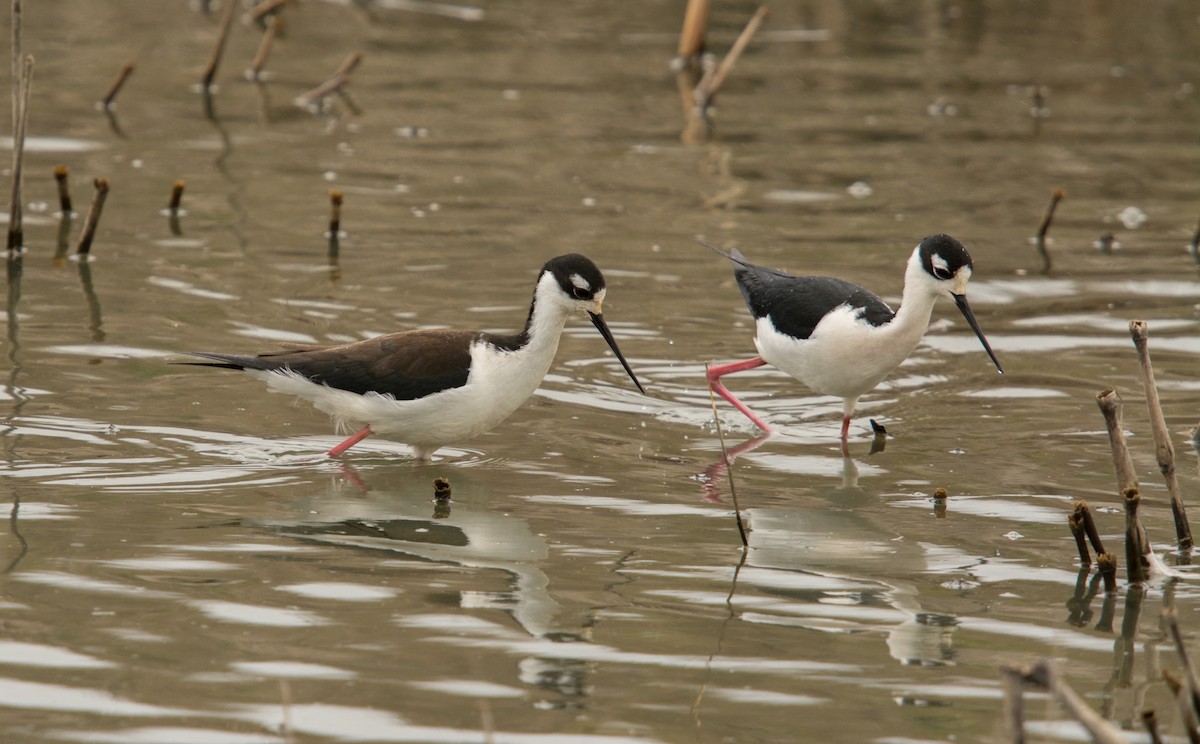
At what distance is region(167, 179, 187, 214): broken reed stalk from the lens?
40.3ft

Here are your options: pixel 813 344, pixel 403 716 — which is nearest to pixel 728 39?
pixel 813 344

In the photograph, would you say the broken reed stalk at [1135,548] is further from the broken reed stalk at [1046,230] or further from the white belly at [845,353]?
the broken reed stalk at [1046,230]

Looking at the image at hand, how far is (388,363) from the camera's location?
822 centimetres

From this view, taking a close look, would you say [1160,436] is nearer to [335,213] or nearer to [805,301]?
[805,301]

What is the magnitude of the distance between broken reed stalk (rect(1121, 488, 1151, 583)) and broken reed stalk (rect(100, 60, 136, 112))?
38.3ft

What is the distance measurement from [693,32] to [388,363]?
11871 millimetres

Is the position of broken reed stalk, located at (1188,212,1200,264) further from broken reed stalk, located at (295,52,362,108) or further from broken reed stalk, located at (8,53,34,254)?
broken reed stalk, located at (8,53,34,254)

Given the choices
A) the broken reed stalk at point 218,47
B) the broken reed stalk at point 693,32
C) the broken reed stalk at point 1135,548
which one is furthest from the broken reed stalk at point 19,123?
the broken reed stalk at point 693,32

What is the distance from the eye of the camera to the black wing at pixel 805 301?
9008mm

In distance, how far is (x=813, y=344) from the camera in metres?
8.98

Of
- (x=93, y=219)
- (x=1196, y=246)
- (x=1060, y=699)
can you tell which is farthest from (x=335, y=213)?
(x=1060, y=699)

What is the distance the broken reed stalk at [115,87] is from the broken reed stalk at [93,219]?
4459mm

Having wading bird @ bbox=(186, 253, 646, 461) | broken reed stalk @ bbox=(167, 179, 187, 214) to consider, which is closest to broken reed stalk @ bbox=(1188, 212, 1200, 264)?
wading bird @ bbox=(186, 253, 646, 461)

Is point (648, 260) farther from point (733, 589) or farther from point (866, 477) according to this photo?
point (733, 589)
